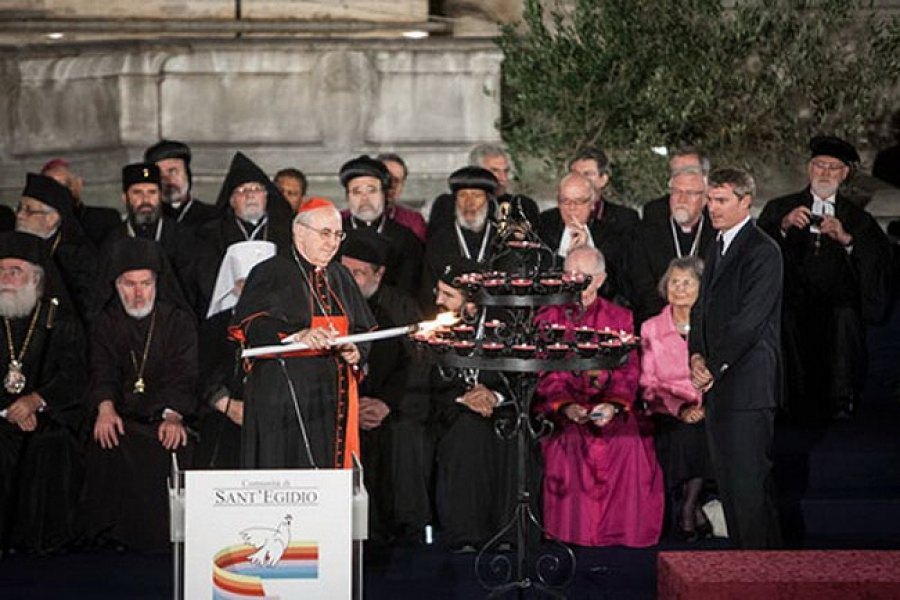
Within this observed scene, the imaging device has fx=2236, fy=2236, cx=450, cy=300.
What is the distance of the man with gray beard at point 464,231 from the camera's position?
12.7 meters

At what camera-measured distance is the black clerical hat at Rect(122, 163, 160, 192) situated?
13.1 m

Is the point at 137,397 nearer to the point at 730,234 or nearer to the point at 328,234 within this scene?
the point at 328,234

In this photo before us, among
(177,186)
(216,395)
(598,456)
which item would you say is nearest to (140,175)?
(177,186)

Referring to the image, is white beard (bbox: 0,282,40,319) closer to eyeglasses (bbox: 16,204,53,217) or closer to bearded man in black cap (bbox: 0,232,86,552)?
bearded man in black cap (bbox: 0,232,86,552)

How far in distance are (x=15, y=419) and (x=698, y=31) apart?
5.27 m

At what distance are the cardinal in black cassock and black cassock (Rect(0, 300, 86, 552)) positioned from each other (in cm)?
167

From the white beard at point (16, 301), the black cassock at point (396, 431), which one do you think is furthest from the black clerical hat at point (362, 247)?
the white beard at point (16, 301)

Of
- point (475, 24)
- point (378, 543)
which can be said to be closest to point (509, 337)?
point (378, 543)

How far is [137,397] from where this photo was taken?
12117 mm

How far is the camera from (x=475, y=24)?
57.2ft

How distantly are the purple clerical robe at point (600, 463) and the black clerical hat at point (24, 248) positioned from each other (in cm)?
280

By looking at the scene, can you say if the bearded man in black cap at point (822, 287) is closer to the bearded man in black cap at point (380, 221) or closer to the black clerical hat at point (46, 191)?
the bearded man in black cap at point (380, 221)

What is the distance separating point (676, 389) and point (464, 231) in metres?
1.60

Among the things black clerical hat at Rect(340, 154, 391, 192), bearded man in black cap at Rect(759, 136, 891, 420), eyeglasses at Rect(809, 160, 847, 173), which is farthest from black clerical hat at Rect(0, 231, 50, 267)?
eyeglasses at Rect(809, 160, 847, 173)
